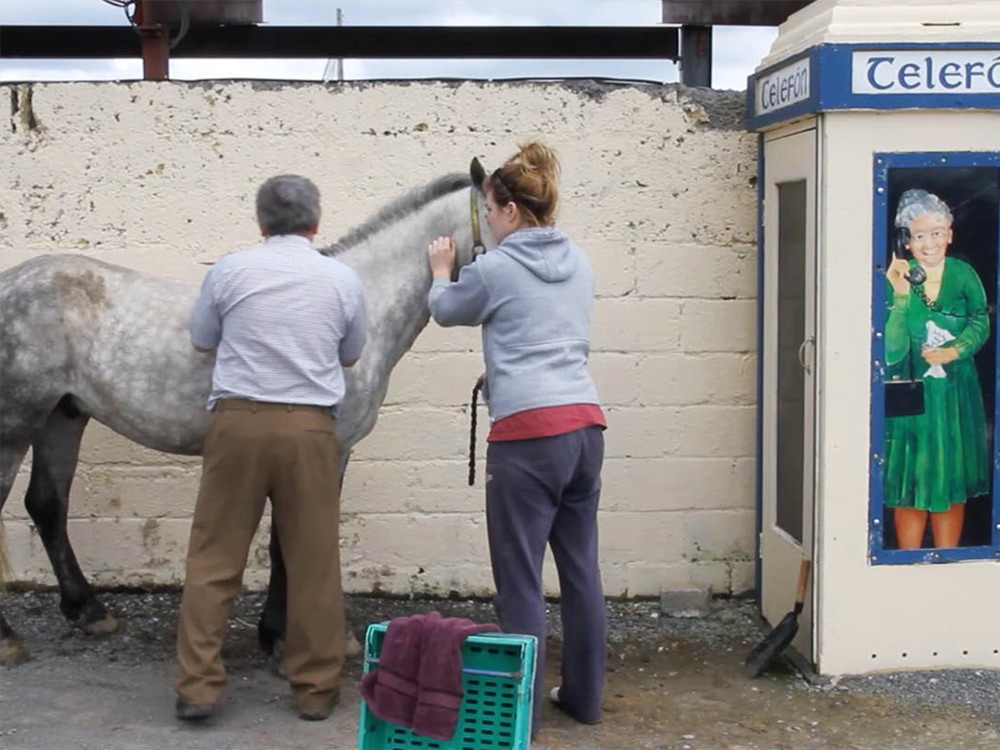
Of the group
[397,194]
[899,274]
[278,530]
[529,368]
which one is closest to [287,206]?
[529,368]

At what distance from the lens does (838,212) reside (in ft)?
16.3

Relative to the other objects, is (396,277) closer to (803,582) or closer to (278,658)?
(278,658)

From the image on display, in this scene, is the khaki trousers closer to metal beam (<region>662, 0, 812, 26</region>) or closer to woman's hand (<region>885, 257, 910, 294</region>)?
woman's hand (<region>885, 257, 910, 294</region>)

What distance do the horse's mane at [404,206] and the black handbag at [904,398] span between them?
1663mm

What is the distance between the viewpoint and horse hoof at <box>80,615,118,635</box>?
558 cm

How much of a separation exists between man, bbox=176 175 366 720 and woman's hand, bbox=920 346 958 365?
6.57 ft

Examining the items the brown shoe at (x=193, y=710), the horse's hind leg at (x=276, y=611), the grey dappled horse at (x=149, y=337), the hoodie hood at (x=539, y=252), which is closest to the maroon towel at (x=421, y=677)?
the brown shoe at (x=193, y=710)

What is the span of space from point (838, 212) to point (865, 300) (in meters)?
0.32

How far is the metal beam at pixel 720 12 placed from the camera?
21.5ft

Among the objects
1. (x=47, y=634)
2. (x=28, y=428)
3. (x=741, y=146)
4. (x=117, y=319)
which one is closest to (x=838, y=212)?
(x=741, y=146)

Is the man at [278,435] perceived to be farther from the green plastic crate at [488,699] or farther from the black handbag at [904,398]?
the black handbag at [904,398]

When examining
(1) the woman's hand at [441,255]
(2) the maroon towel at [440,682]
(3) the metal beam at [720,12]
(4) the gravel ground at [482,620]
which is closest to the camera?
(2) the maroon towel at [440,682]

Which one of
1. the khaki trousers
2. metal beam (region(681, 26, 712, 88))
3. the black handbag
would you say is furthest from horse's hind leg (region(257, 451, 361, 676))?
metal beam (region(681, 26, 712, 88))

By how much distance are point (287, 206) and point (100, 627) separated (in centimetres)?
206
